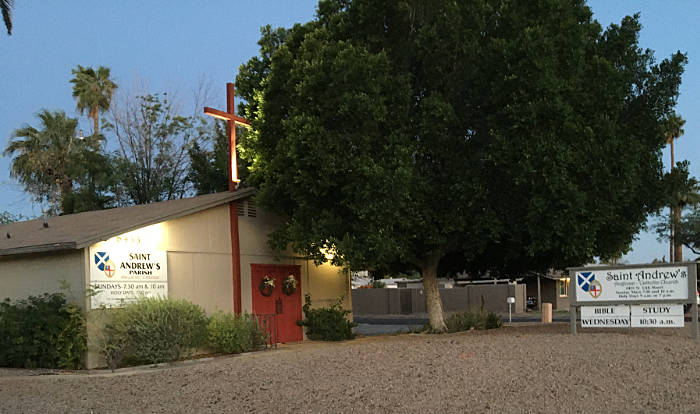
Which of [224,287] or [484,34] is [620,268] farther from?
[224,287]

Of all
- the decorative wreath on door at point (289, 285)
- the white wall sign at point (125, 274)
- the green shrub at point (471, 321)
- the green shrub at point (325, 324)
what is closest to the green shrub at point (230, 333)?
the white wall sign at point (125, 274)

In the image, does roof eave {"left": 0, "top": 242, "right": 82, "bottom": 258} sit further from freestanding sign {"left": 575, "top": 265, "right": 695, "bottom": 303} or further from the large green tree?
freestanding sign {"left": 575, "top": 265, "right": 695, "bottom": 303}

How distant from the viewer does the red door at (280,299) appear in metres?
20.0

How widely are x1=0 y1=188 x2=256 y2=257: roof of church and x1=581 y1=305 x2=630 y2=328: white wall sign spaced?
8.83 meters

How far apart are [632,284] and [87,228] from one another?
12.2 metres

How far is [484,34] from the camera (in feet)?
62.2

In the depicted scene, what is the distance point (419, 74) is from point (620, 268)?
6.82m

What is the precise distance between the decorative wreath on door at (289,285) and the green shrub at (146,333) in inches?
191

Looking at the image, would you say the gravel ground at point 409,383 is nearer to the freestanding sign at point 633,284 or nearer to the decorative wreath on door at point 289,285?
the freestanding sign at point 633,284

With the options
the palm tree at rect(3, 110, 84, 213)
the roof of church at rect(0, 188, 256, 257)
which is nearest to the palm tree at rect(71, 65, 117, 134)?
the palm tree at rect(3, 110, 84, 213)

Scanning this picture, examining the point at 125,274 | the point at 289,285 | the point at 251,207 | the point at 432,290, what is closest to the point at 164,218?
the point at 125,274

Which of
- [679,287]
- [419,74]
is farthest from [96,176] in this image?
[679,287]

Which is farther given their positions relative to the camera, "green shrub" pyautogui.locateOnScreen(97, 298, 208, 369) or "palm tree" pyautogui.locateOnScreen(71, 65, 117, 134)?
"palm tree" pyautogui.locateOnScreen(71, 65, 117, 134)

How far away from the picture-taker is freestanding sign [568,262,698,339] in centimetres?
1608
